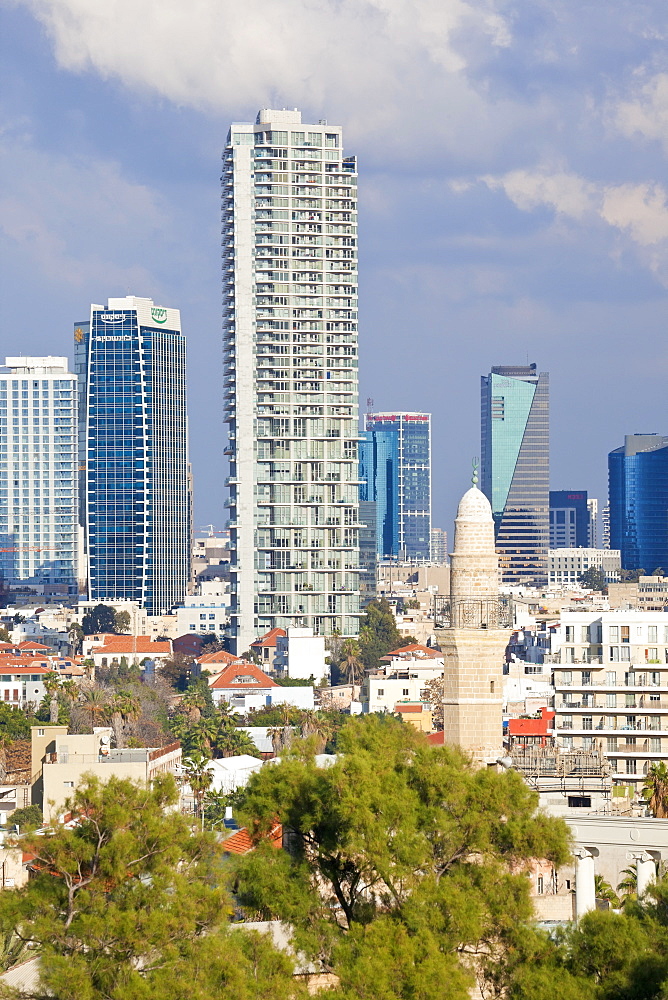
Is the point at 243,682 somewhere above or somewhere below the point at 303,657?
below

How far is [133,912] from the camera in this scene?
33188 mm

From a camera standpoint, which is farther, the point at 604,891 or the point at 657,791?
the point at 657,791

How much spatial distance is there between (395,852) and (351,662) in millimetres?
145937

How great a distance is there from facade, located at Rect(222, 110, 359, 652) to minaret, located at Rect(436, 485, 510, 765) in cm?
12471

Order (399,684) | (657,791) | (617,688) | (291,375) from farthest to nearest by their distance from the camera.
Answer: (291,375) < (399,684) < (617,688) < (657,791)

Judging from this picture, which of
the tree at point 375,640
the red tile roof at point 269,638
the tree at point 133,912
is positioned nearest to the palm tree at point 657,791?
the tree at point 133,912

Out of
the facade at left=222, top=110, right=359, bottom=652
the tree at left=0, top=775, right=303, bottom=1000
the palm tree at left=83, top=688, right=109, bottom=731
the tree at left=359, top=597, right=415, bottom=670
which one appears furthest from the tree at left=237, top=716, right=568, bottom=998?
the facade at left=222, top=110, right=359, bottom=652

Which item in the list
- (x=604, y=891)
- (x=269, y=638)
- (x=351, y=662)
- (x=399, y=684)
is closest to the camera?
(x=604, y=891)

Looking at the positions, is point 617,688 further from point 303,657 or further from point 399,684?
point 303,657

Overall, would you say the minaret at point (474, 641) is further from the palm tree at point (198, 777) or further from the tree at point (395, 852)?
the palm tree at point (198, 777)

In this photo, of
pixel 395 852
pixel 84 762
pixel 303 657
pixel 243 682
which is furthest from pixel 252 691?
pixel 395 852

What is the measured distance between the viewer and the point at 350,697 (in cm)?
16475

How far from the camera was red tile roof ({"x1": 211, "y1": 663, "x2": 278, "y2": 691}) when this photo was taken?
162250 mm

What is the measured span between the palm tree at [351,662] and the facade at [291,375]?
24.2 ft
